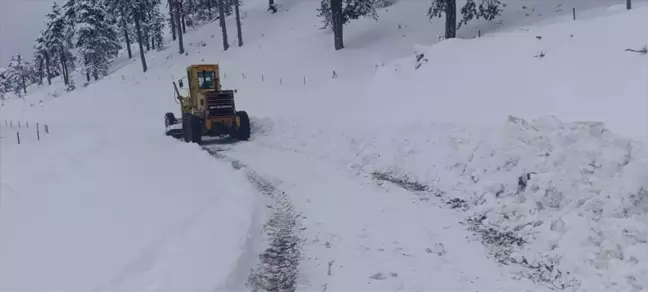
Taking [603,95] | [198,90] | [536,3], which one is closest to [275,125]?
[198,90]

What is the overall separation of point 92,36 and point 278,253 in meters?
50.4

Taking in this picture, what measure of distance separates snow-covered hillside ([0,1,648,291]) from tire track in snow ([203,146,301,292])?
5cm

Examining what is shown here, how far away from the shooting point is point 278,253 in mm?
7848

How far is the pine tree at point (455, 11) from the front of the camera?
26297mm

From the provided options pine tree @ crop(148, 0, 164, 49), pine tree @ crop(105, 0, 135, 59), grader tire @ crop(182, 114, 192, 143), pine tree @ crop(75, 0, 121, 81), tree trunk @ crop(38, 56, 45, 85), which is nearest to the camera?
grader tire @ crop(182, 114, 192, 143)

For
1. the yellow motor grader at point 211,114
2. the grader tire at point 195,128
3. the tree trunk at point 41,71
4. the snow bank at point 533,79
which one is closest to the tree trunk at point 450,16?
the snow bank at point 533,79

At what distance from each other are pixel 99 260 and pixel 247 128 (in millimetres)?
13627

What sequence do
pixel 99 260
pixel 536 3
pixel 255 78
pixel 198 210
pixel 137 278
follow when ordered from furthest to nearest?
pixel 255 78
pixel 536 3
pixel 198 210
pixel 99 260
pixel 137 278

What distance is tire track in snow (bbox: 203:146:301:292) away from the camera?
6.80 m

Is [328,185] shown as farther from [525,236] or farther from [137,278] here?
[137,278]

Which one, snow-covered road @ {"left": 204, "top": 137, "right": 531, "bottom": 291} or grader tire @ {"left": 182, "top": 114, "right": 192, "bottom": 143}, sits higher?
grader tire @ {"left": 182, "top": 114, "right": 192, "bottom": 143}

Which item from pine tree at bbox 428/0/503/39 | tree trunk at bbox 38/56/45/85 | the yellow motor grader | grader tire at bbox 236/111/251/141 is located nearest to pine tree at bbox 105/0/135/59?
tree trunk at bbox 38/56/45/85

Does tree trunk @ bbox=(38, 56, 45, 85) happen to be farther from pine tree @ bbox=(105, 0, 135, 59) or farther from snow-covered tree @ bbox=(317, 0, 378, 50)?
snow-covered tree @ bbox=(317, 0, 378, 50)

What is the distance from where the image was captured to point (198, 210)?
9.64 meters
